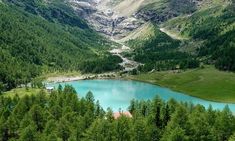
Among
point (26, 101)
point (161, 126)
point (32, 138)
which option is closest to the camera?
point (32, 138)

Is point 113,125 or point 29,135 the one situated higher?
point 113,125

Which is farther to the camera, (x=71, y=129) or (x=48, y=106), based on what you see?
(x=48, y=106)

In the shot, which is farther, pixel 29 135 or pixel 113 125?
pixel 113 125

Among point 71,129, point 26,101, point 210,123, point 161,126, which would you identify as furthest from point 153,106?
point 26,101

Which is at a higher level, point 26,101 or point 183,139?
point 26,101

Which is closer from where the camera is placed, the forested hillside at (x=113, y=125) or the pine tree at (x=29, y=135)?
the pine tree at (x=29, y=135)

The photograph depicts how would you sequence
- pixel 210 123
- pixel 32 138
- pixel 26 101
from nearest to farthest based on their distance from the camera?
pixel 32 138 < pixel 210 123 < pixel 26 101

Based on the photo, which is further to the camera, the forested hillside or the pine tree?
the forested hillside

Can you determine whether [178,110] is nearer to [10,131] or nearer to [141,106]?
[141,106]
